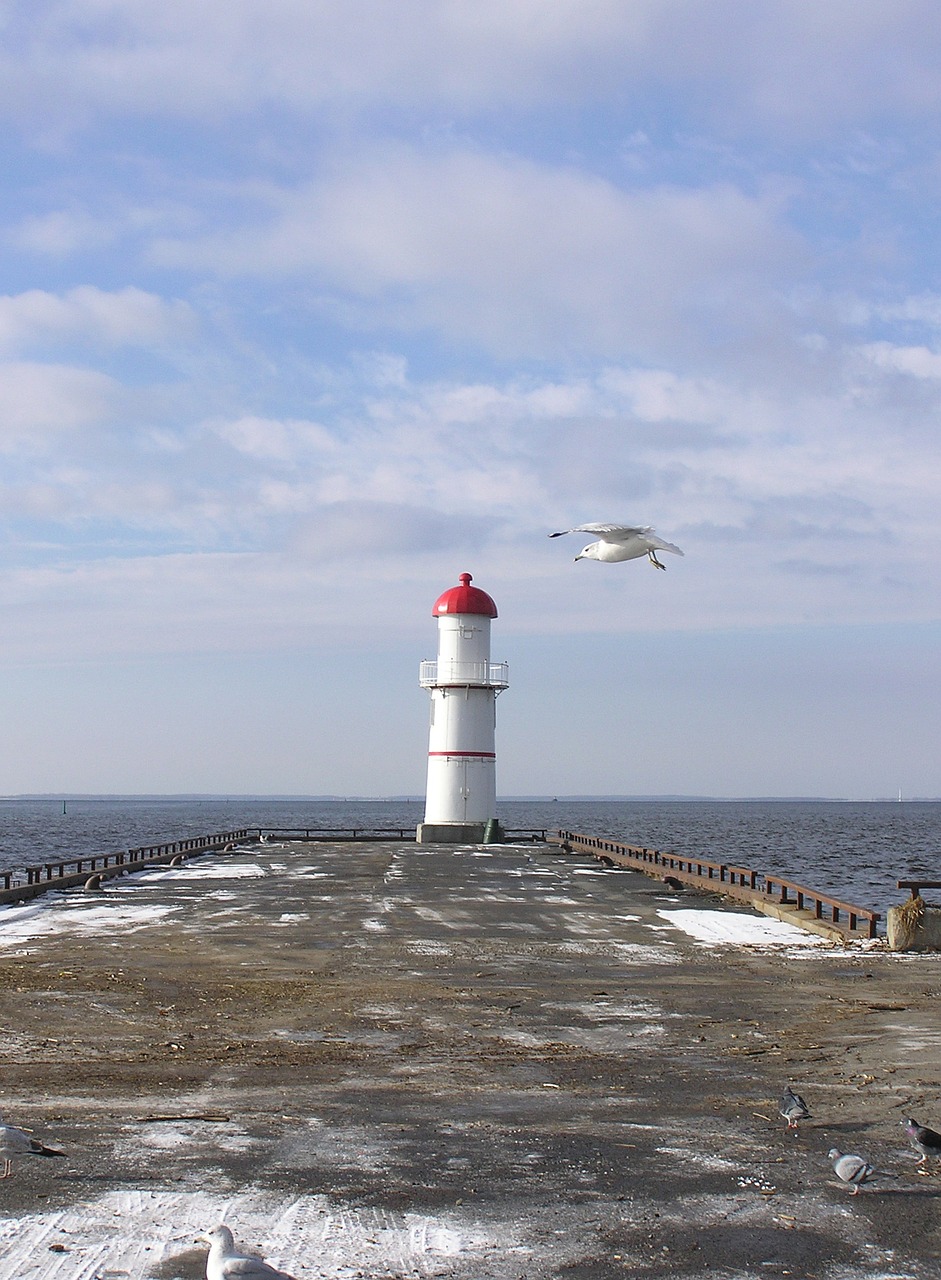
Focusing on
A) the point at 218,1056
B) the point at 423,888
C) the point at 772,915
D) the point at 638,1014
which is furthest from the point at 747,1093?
the point at 423,888

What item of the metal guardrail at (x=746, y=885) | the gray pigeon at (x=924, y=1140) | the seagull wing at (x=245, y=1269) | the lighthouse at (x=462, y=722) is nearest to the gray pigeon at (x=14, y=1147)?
the seagull wing at (x=245, y=1269)

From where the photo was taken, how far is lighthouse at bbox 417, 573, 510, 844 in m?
48.6

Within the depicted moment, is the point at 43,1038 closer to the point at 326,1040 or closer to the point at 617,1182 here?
the point at 326,1040

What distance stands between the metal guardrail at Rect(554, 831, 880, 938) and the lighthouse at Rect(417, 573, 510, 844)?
4394mm

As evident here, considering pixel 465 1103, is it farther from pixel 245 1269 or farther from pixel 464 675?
pixel 464 675

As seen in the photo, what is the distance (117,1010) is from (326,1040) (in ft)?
8.61

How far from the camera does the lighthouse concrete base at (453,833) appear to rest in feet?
160

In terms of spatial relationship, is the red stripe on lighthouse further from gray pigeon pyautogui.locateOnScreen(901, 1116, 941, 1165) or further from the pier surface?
gray pigeon pyautogui.locateOnScreen(901, 1116, 941, 1165)

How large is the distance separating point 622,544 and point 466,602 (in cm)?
3057

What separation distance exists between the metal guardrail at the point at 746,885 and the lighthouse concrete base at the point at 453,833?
3784 millimetres

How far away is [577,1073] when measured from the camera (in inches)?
397

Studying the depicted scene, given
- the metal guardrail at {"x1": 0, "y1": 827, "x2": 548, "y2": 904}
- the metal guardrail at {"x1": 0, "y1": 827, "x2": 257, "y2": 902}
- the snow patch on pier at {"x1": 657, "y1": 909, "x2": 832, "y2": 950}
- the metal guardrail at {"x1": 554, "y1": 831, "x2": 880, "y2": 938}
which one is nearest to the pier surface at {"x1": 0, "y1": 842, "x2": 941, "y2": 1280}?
the snow patch on pier at {"x1": 657, "y1": 909, "x2": 832, "y2": 950}

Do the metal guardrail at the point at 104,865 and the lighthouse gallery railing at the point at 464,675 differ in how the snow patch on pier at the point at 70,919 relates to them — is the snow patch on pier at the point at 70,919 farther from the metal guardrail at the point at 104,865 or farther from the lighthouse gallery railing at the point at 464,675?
the lighthouse gallery railing at the point at 464,675

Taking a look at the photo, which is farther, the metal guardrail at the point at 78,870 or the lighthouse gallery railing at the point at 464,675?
the lighthouse gallery railing at the point at 464,675
